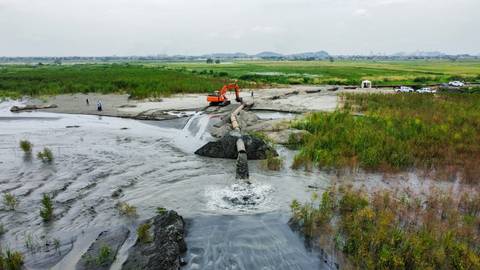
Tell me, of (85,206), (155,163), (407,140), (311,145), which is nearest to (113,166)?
(155,163)

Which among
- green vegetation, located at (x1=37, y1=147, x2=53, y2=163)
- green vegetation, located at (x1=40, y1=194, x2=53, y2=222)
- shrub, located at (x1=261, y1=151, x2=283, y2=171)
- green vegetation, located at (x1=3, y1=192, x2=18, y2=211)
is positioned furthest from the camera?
green vegetation, located at (x1=37, y1=147, x2=53, y2=163)

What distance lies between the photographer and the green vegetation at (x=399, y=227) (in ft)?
25.8

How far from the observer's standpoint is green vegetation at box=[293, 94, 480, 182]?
50.8 feet

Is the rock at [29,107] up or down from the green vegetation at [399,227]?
up

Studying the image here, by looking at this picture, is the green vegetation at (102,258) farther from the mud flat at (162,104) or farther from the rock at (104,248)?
the mud flat at (162,104)

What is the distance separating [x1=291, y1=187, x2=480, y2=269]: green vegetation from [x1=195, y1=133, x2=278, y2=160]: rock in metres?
4.93

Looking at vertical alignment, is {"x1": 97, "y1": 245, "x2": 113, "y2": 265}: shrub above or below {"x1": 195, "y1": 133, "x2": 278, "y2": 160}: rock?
below

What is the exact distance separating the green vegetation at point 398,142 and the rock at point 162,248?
291 inches

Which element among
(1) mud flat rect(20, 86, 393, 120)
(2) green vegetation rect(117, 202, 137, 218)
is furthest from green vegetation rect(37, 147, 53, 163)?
(1) mud flat rect(20, 86, 393, 120)

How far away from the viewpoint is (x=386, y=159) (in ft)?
52.0

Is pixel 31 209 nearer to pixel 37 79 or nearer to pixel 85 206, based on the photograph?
pixel 85 206

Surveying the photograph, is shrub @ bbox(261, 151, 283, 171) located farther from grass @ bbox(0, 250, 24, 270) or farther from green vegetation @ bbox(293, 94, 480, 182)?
grass @ bbox(0, 250, 24, 270)

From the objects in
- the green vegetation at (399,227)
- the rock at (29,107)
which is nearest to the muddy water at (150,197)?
the green vegetation at (399,227)

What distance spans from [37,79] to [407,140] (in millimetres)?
58381
